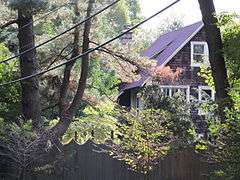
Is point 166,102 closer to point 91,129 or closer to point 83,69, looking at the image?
point 83,69

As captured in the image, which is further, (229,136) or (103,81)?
(103,81)

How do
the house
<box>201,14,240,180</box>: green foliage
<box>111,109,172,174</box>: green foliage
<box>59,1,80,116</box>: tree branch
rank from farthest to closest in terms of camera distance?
the house, <box>59,1,80,116</box>: tree branch, <box>111,109,172,174</box>: green foliage, <box>201,14,240,180</box>: green foliage

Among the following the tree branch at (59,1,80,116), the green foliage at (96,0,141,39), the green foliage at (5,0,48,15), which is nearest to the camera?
the green foliage at (5,0,48,15)

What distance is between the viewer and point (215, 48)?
12648mm

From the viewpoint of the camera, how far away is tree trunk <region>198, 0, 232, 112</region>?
12477 mm

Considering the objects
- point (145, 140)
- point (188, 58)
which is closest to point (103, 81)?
point (188, 58)

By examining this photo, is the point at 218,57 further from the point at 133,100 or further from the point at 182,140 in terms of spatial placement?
the point at 133,100

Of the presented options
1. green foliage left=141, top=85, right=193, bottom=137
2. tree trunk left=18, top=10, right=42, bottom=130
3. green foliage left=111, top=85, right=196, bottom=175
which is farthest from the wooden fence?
green foliage left=141, top=85, right=193, bottom=137

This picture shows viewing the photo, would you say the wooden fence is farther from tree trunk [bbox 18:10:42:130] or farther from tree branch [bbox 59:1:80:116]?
tree branch [bbox 59:1:80:116]

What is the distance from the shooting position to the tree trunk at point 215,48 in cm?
1248

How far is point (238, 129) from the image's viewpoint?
9.64m

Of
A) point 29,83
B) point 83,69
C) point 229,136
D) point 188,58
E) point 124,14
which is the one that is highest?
point 124,14

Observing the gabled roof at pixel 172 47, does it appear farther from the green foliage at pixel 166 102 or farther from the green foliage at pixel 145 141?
the green foliage at pixel 145 141

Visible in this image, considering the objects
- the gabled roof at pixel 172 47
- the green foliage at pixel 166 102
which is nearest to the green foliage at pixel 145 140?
the green foliage at pixel 166 102
